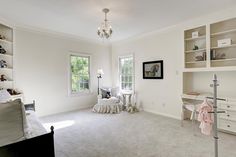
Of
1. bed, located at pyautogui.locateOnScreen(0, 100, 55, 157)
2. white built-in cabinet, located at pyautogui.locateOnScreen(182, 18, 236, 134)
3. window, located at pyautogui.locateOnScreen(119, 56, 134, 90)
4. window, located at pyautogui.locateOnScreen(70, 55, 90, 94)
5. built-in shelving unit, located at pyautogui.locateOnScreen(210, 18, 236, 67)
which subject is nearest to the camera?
bed, located at pyautogui.locateOnScreen(0, 100, 55, 157)

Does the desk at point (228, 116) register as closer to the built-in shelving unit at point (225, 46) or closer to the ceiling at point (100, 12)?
the built-in shelving unit at point (225, 46)

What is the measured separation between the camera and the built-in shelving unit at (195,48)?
3.98 meters

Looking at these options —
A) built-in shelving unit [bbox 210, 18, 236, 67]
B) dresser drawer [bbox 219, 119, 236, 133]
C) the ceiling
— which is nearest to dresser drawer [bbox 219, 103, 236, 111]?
dresser drawer [bbox 219, 119, 236, 133]

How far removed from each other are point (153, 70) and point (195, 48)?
1.45 metres

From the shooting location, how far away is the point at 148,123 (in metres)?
3.99

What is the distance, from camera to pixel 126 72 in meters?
6.20

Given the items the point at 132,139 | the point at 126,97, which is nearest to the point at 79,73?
the point at 126,97

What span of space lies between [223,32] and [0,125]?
169 inches

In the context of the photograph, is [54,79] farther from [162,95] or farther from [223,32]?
[223,32]

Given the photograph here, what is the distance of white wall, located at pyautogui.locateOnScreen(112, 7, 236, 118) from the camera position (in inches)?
169

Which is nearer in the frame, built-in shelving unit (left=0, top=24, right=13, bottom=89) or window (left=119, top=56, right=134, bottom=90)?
built-in shelving unit (left=0, top=24, right=13, bottom=89)

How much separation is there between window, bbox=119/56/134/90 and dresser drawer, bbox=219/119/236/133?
3.12 meters

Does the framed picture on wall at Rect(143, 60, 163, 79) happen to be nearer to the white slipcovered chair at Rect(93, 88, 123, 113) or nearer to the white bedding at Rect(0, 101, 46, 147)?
the white slipcovered chair at Rect(93, 88, 123, 113)

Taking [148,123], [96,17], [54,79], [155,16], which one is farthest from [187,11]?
[54,79]
